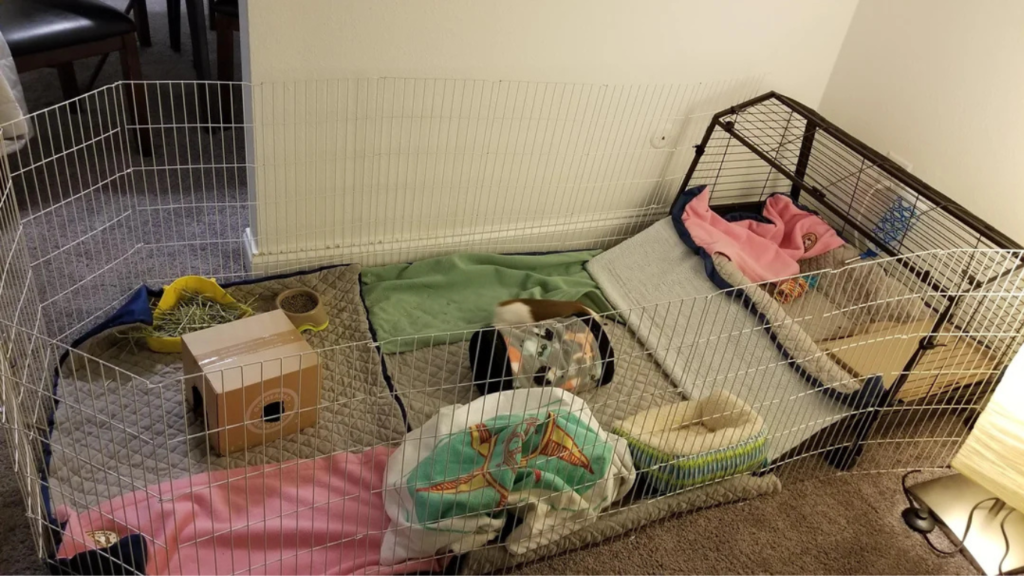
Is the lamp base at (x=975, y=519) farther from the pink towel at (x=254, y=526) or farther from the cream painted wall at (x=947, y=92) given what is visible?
the pink towel at (x=254, y=526)

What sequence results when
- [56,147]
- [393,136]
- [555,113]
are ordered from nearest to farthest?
[393,136], [555,113], [56,147]

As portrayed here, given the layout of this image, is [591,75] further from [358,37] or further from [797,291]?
[797,291]

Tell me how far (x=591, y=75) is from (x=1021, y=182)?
3.65 ft

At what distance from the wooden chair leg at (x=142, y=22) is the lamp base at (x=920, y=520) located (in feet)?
9.93

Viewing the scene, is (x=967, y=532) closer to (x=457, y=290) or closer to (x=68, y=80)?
(x=457, y=290)

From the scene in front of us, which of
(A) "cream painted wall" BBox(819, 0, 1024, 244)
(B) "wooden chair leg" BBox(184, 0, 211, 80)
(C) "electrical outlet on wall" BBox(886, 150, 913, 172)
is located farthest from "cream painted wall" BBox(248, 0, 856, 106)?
(B) "wooden chair leg" BBox(184, 0, 211, 80)

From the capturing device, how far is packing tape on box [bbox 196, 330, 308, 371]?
1.75m

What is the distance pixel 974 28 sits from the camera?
223 centimetres

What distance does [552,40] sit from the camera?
A: 216 cm

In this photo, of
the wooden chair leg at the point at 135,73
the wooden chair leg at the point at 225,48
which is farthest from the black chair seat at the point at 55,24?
the wooden chair leg at the point at 225,48

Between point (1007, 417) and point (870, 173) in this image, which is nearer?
point (1007, 417)

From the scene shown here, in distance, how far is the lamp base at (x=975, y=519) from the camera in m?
1.73

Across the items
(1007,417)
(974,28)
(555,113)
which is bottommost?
(1007,417)

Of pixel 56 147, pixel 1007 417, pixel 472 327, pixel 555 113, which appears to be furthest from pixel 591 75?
pixel 56 147
